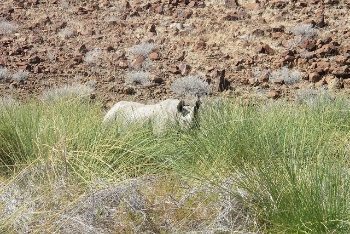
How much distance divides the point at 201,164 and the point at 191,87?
5592 millimetres

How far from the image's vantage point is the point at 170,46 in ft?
42.6

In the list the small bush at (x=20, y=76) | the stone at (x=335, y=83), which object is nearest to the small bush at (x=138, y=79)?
the small bush at (x=20, y=76)

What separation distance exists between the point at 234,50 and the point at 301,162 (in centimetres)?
837

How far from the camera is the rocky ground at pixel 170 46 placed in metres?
11.0

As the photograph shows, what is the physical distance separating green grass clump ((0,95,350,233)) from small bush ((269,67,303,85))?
13.2 ft

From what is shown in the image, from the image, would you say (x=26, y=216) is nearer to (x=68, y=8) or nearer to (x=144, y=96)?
(x=144, y=96)

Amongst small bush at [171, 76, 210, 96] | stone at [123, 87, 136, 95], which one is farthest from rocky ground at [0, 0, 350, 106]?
small bush at [171, 76, 210, 96]

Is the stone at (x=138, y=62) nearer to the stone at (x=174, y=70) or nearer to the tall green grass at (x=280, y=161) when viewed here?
the stone at (x=174, y=70)

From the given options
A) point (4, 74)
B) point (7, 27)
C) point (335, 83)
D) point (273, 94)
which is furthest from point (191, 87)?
point (7, 27)

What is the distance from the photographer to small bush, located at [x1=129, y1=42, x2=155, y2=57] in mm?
12711

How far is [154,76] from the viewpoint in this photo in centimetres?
1143

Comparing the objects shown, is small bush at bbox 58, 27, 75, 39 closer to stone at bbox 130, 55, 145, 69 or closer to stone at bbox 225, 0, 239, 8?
stone at bbox 130, 55, 145, 69

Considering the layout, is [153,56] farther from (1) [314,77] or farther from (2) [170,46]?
(1) [314,77]

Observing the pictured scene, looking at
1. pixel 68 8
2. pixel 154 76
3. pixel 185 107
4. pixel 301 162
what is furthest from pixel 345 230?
pixel 68 8
